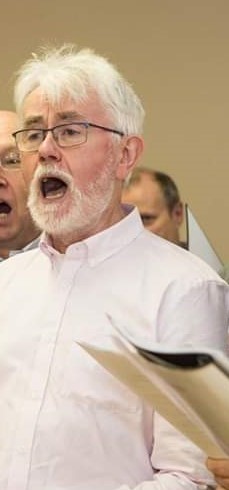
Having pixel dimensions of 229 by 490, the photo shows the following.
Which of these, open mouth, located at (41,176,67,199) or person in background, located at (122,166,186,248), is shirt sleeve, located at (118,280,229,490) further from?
person in background, located at (122,166,186,248)

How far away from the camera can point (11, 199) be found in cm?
210

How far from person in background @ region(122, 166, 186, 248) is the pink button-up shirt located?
33.6 inches

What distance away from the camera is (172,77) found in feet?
9.56

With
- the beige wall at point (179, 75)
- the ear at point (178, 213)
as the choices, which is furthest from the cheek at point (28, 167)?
the beige wall at point (179, 75)

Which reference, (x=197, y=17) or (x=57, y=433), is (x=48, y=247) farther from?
(x=197, y=17)

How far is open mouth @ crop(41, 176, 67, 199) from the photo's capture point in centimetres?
144

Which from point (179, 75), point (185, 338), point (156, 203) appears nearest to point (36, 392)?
point (185, 338)

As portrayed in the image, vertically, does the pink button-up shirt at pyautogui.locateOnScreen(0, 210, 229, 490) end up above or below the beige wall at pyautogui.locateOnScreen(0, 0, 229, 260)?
below

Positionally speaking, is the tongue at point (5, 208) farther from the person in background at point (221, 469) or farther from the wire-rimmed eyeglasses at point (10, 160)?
the person in background at point (221, 469)

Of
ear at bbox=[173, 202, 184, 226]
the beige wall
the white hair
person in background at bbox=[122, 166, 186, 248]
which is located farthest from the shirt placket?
the beige wall

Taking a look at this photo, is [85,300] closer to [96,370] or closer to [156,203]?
[96,370]

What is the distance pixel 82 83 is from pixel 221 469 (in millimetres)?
689

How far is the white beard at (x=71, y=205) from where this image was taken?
1.43 metres

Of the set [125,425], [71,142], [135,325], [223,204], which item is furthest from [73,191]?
[223,204]
